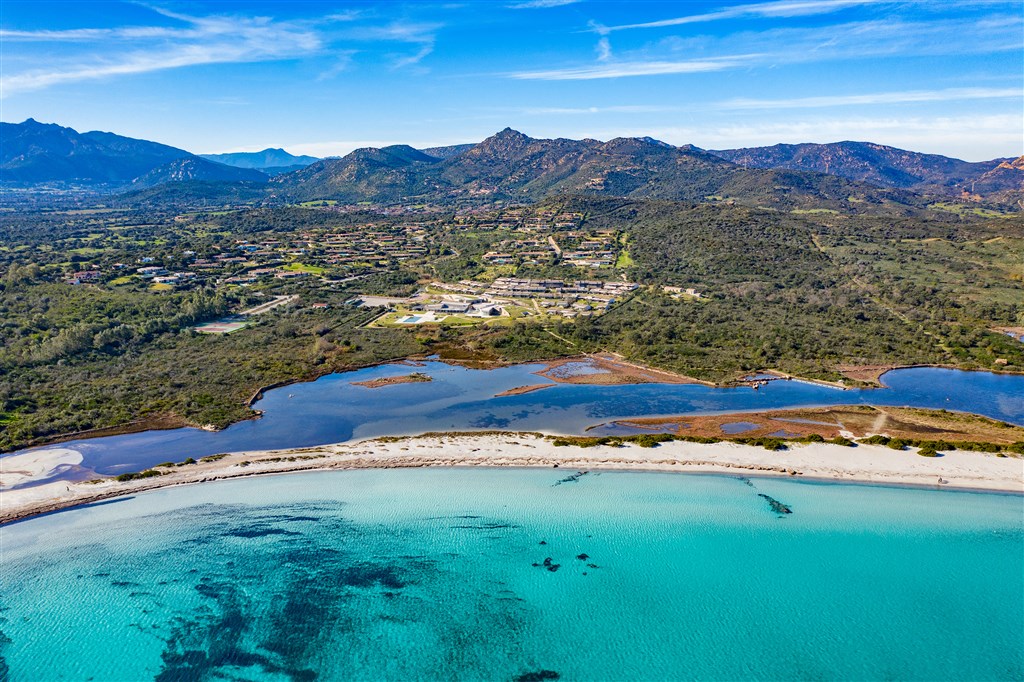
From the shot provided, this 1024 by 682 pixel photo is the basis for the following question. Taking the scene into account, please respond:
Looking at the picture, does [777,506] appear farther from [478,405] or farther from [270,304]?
[270,304]

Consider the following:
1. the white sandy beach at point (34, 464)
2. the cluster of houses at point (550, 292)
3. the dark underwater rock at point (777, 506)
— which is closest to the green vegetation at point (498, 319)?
the white sandy beach at point (34, 464)

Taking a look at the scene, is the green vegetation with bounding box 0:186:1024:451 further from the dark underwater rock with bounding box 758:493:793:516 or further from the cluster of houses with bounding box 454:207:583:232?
the dark underwater rock with bounding box 758:493:793:516

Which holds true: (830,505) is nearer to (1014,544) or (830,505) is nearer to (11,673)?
(1014,544)

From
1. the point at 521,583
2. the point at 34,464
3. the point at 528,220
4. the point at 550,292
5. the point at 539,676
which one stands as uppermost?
the point at 528,220

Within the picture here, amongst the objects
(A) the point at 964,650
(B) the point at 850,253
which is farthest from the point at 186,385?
(B) the point at 850,253

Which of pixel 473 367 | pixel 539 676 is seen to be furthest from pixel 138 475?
pixel 473 367

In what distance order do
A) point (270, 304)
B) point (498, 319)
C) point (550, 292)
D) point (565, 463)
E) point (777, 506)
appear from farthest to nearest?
point (550, 292)
point (270, 304)
point (498, 319)
point (565, 463)
point (777, 506)

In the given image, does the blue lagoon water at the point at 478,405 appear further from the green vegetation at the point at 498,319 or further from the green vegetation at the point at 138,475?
the green vegetation at the point at 498,319
